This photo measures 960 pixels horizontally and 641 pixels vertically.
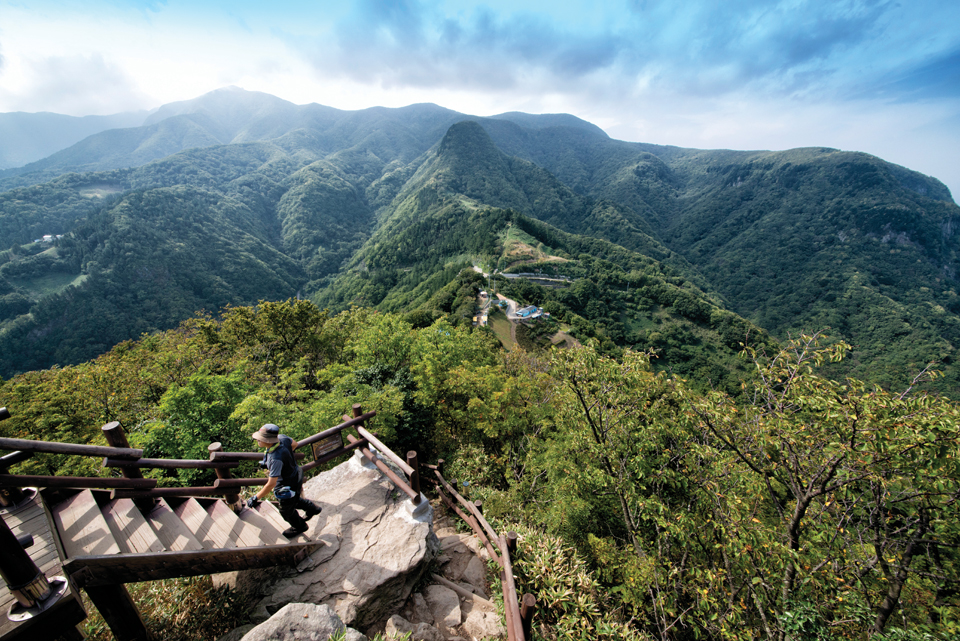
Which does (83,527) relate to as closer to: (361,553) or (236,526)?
(236,526)

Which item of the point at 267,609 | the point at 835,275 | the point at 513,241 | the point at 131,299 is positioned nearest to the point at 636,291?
the point at 513,241

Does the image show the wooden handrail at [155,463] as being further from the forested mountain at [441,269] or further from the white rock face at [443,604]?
the forested mountain at [441,269]

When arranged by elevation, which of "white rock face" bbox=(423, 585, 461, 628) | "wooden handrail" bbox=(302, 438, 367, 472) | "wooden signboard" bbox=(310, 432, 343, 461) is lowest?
"white rock face" bbox=(423, 585, 461, 628)

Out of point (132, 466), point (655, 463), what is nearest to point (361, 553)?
point (132, 466)

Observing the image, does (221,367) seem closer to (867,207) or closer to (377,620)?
(377,620)

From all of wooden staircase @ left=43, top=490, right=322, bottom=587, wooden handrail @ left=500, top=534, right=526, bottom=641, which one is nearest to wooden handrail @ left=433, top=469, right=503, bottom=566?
wooden handrail @ left=500, top=534, right=526, bottom=641

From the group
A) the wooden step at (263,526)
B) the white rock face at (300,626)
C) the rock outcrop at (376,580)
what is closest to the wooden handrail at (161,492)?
the wooden step at (263,526)

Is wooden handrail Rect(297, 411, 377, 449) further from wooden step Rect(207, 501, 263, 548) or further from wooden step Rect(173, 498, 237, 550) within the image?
wooden step Rect(173, 498, 237, 550)

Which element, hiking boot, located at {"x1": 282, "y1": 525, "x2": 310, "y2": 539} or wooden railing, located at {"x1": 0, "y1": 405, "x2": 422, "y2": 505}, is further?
hiking boot, located at {"x1": 282, "y1": 525, "x2": 310, "y2": 539}
